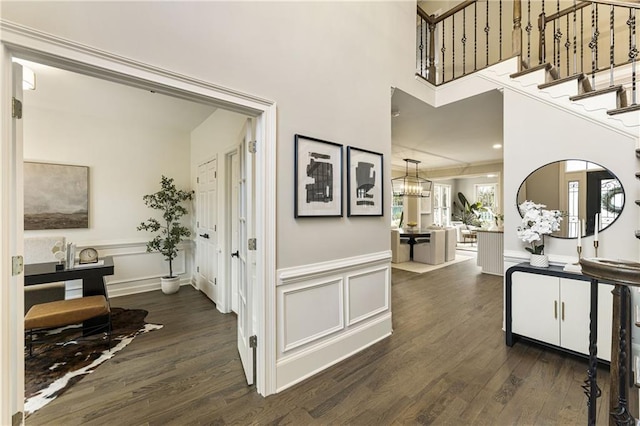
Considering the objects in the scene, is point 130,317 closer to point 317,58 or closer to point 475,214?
point 317,58

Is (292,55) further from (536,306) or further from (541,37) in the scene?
Answer: (536,306)

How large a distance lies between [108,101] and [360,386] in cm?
432

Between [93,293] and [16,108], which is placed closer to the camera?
[16,108]

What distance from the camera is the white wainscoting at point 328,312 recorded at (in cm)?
206

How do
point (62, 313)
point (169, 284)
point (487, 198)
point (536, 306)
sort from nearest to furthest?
point (62, 313) < point (536, 306) < point (169, 284) < point (487, 198)

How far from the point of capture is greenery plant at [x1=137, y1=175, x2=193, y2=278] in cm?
437

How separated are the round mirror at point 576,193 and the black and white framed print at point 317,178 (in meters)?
2.05

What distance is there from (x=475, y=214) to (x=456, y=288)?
7.10 m

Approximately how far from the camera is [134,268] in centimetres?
438

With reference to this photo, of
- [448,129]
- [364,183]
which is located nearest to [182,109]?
[364,183]

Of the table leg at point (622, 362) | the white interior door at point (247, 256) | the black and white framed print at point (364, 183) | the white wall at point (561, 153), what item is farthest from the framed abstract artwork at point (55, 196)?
the white wall at point (561, 153)

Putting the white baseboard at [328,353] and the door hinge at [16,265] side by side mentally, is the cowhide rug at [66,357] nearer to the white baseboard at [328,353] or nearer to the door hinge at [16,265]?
the door hinge at [16,265]

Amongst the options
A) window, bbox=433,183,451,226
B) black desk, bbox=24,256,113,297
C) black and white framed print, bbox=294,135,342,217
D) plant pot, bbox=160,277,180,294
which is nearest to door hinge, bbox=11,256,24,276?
black and white framed print, bbox=294,135,342,217

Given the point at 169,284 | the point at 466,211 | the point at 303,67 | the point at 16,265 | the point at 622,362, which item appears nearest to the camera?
the point at 622,362
